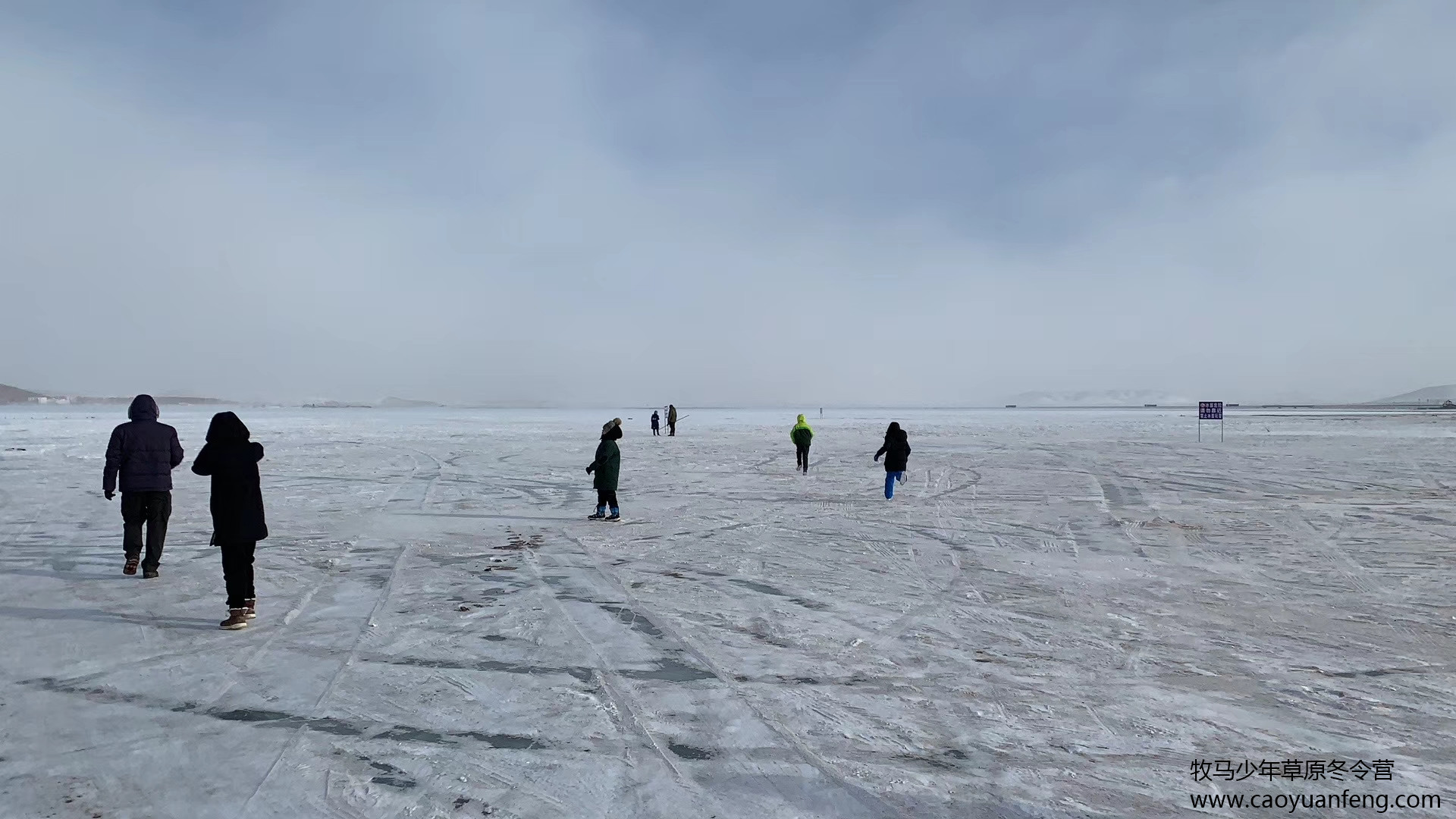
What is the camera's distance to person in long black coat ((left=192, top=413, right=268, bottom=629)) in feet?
18.5

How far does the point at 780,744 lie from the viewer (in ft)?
12.5

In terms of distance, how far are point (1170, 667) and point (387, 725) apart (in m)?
4.81

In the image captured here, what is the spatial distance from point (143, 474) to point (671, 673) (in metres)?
5.76

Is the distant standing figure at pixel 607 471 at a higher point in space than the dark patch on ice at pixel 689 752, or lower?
higher

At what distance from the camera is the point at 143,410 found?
23.7 ft

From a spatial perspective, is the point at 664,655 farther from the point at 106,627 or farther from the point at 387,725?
the point at 106,627

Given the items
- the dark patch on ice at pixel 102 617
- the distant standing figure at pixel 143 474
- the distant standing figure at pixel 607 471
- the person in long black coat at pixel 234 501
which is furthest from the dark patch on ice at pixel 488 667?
the distant standing figure at pixel 607 471

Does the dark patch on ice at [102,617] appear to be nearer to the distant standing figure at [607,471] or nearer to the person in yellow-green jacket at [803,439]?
the distant standing figure at [607,471]

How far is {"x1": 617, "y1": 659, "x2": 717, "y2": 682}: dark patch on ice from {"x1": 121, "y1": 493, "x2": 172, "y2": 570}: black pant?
540cm

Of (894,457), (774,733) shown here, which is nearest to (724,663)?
(774,733)

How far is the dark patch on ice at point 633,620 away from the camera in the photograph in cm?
576

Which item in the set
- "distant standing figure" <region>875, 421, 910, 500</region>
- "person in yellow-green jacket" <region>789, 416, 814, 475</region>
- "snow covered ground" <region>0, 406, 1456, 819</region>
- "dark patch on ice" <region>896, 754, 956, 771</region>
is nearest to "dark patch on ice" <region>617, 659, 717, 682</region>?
"snow covered ground" <region>0, 406, 1456, 819</region>

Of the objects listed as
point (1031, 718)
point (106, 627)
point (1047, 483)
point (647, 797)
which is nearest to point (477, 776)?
point (647, 797)

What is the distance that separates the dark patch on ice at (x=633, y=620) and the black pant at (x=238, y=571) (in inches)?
107
